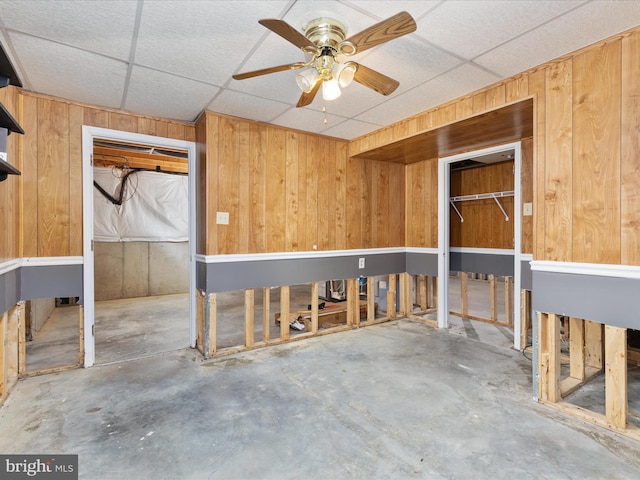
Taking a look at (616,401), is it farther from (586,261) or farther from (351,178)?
(351,178)

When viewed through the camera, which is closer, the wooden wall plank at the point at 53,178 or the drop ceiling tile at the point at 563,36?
the drop ceiling tile at the point at 563,36

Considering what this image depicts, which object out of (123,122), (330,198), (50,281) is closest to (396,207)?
(330,198)

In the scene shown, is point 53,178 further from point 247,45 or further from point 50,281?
point 247,45

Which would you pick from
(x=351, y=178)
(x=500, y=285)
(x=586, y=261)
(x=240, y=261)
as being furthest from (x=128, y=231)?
(x=500, y=285)

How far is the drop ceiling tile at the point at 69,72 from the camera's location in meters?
2.03

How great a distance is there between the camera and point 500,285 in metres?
7.77

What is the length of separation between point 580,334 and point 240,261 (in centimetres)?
297

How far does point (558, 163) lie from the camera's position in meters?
2.18

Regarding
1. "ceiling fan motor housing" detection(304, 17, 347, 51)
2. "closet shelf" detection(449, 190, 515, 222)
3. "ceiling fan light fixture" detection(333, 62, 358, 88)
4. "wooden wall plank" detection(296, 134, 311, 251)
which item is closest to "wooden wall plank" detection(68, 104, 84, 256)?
"wooden wall plank" detection(296, 134, 311, 251)

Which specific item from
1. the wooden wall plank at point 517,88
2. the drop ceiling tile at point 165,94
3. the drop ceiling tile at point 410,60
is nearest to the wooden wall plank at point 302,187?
the drop ceiling tile at point 165,94

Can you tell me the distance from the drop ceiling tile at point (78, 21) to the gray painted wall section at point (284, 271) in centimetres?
186

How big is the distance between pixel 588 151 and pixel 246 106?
2.60 meters

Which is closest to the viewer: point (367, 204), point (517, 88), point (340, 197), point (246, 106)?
point (517, 88)

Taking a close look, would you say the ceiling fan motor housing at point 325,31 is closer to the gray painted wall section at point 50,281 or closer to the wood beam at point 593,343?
the gray painted wall section at point 50,281
